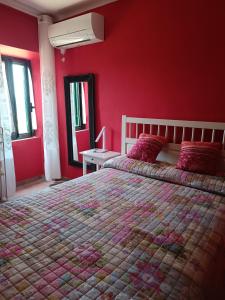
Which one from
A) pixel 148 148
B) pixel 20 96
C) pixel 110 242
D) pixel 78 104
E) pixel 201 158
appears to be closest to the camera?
pixel 110 242

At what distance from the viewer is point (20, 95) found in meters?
3.62

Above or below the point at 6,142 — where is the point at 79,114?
above

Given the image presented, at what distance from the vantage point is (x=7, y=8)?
2.87 metres

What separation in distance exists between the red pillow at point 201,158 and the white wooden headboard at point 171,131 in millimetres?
164

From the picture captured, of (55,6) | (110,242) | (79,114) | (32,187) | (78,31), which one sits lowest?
(32,187)

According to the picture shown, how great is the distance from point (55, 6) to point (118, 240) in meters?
3.12

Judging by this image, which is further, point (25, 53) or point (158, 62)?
point (25, 53)

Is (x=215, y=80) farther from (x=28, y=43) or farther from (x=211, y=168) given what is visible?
(x=28, y=43)

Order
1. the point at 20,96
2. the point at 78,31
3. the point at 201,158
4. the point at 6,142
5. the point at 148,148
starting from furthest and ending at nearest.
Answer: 1. the point at 20,96
2. the point at 6,142
3. the point at 78,31
4. the point at 148,148
5. the point at 201,158

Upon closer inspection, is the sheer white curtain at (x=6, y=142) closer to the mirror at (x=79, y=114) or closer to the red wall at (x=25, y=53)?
the red wall at (x=25, y=53)

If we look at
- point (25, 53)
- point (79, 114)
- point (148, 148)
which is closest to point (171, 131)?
point (148, 148)

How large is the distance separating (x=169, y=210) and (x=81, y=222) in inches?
23.5

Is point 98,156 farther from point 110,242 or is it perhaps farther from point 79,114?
point 110,242

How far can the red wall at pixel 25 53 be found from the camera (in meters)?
2.91
